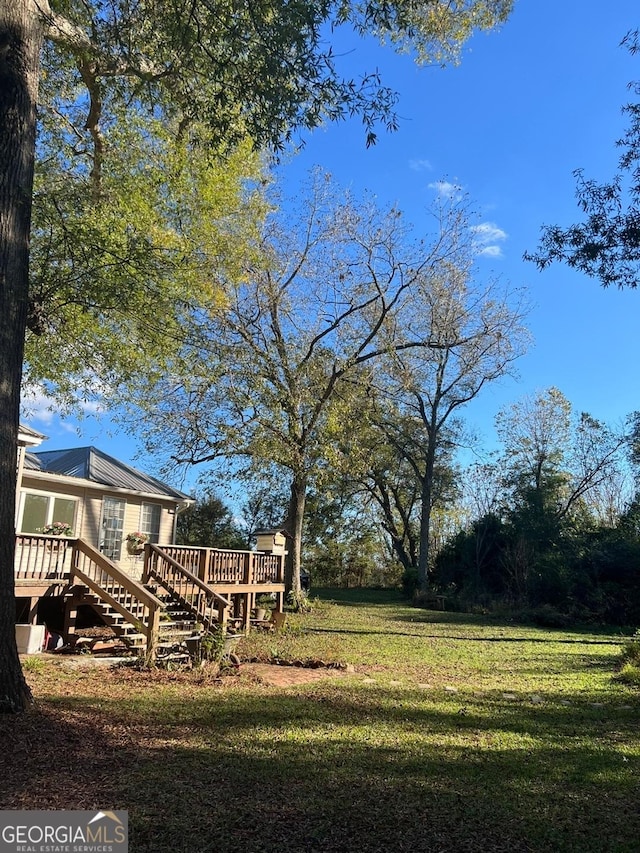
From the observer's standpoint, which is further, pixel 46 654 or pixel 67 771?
pixel 46 654

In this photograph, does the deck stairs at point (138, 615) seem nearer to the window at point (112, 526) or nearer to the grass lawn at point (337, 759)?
the grass lawn at point (337, 759)

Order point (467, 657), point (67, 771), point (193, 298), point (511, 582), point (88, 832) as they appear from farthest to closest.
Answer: point (511, 582) → point (467, 657) → point (193, 298) → point (67, 771) → point (88, 832)

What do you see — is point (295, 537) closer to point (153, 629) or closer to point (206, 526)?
point (153, 629)

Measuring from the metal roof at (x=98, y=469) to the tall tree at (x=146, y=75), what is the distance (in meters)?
9.32

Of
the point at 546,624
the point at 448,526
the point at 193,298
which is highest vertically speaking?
the point at 193,298

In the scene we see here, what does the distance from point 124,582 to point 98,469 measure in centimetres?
881

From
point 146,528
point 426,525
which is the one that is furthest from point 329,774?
point 426,525

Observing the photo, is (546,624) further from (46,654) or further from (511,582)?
(46,654)

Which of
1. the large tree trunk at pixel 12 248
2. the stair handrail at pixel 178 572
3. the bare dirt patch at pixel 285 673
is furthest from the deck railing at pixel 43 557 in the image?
the large tree trunk at pixel 12 248

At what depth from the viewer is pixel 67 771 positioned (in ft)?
13.4

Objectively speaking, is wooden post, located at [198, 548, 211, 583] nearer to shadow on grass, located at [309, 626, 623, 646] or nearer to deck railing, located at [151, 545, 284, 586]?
deck railing, located at [151, 545, 284, 586]

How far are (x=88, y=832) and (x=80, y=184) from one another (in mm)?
8324

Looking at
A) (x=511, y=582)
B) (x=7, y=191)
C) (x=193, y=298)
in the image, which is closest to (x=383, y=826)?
(x=7, y=191)

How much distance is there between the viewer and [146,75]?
327 inches
